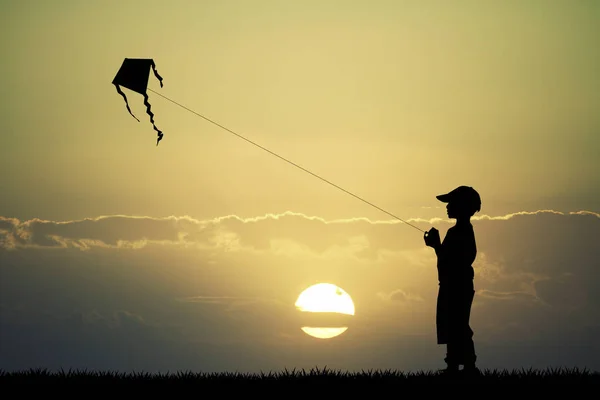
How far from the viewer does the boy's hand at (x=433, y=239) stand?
13859 millimetres

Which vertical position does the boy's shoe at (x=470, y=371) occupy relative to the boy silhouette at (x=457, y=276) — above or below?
below

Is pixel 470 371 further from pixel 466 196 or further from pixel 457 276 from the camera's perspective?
pixel 466 196

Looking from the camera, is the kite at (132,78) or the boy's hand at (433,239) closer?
the boy's hand at (433,239)

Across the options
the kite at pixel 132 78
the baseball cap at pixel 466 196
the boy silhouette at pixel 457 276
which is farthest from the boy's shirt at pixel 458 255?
the kite at pixel 132 78

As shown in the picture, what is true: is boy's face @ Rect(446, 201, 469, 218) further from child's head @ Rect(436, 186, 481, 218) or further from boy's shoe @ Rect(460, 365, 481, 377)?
boy's shoe @ Rect(460, 365, 481, 377)

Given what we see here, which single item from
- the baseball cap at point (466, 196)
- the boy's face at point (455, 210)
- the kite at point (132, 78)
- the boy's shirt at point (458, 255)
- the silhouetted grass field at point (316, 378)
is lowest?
the silhouetted grass field at point (316, 378)

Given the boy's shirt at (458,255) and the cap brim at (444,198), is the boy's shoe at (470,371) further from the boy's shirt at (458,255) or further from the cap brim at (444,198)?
the cap brim at (444,198)

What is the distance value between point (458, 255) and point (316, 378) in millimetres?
3358

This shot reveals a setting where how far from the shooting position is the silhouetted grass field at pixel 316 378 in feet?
44.2

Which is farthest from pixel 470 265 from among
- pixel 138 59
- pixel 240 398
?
pixel 138 59

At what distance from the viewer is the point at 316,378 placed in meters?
13.9

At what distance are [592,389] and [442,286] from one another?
300 centimetres

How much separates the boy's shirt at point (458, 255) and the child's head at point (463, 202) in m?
0.22

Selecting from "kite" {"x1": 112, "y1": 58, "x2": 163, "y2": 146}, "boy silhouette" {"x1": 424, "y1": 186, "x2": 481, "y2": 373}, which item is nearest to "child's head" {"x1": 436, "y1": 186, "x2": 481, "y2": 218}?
"boy silhouette" {"x1": 424, "y1": 186, "x2": 481, "y2": 373}
